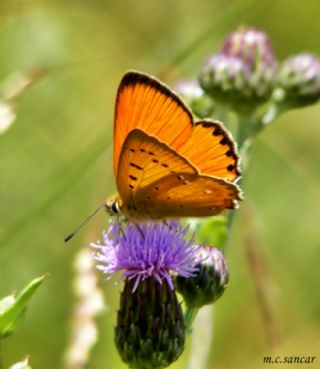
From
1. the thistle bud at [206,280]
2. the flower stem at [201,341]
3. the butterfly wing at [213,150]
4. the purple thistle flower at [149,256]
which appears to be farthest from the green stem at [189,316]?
the butterfly wing at [213,150]

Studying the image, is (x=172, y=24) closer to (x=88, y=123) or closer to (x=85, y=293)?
(x=88, y=123)

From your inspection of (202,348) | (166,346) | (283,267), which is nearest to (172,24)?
(283,267)

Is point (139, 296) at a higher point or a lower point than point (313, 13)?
lower

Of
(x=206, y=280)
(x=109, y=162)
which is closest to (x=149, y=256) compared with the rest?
(x=206, y=280)

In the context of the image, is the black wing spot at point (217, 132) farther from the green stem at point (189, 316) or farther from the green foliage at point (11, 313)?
the green foliage at point (11, 313)

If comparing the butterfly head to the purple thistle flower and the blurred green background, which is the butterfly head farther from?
the blurred green background
